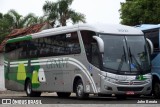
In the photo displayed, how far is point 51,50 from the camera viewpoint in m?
24.9

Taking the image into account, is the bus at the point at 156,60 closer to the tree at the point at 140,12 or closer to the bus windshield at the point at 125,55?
the bus windshield at the point at 125,55

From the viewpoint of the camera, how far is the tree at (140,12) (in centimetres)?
4334

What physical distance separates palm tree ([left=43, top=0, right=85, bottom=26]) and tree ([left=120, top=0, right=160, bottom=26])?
829cm

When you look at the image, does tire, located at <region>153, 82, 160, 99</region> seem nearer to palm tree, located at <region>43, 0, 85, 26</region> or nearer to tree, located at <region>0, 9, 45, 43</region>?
palm tree, located at <region>43, 0, 85, 26</region>

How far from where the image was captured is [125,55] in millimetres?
20688

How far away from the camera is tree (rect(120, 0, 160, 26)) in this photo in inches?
1706

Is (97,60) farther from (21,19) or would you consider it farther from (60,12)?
(21,19)

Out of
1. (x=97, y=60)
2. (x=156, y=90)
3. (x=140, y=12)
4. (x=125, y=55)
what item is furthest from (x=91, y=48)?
(x=140, y=12)

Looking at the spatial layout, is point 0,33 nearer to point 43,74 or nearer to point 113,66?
point 43,74

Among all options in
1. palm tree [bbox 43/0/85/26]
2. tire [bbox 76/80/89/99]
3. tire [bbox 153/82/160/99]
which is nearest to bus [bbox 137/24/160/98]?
tire [bbox 153/82/160/99]

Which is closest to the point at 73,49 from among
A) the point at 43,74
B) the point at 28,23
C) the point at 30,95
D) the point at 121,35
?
the point at 121,35

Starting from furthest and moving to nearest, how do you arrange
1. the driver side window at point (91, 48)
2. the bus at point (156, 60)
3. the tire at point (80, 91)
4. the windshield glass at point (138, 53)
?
the bus at point (156, 60), the tire at point (80, 91), the windshield glass at point (138, 53), the driver side window at point (91, 48)

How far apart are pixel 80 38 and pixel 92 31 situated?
854 mm

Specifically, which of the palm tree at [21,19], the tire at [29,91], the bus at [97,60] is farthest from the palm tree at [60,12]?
the bus at [97,60]
